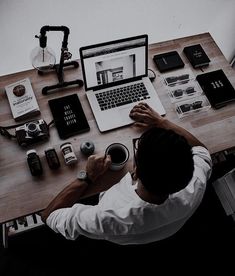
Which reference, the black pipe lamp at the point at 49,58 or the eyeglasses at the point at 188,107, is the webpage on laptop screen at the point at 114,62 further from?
the eyeglasses at the point at 188,107

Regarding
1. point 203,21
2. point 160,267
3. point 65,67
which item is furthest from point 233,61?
point 160,267

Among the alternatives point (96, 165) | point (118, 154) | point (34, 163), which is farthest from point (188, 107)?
point (34, 163)

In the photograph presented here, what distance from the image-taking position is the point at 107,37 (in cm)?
222

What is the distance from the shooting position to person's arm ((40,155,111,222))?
4.97 ft

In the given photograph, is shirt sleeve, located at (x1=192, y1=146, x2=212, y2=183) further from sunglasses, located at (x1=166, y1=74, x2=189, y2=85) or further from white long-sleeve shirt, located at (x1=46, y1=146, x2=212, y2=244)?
sunglasses, located at (x1=166, y1=74, x2=189, y2=85)

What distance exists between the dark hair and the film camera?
628 millimetres

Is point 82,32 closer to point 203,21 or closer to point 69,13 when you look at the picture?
point 69,13

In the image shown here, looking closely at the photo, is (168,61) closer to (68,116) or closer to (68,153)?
(68,116)

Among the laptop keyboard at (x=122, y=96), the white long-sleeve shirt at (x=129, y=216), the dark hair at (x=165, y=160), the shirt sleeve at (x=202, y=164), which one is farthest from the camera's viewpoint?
the laptop keyboard at (x=122, y=96)

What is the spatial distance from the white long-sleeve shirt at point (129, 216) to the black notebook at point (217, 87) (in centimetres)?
48

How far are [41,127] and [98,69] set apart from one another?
15.0 inches

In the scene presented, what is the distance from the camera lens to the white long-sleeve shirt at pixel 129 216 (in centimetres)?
129

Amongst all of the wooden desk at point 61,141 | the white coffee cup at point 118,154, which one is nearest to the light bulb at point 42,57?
the wooden desk at point 61,141

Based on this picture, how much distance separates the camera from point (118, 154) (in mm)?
1646
